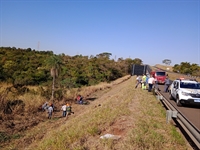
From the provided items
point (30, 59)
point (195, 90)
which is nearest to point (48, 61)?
point (195, 90)

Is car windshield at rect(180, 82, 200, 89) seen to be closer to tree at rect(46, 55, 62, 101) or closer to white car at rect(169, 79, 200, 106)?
white car at rect(169, 79, 200, 106)

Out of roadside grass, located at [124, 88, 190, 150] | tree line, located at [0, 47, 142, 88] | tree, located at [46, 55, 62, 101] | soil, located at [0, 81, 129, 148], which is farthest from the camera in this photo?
tree line, located at [0, 47, 142, 88]

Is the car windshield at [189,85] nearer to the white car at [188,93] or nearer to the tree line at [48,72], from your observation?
the white car at [188,93]

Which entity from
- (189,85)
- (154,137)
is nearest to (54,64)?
(189,85)

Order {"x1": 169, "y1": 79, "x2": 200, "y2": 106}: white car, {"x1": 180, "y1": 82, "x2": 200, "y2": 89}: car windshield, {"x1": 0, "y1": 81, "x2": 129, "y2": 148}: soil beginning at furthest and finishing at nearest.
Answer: {"x1": 180, "y1": 82, "x2": 200, "y2": 89}: car windshield < {"x1": 169, "y1": 79, "x2": 200, "y2": 106}: white car < {"x1": 0, "y1": 81, "x2": 129, "y2": 148}: soil

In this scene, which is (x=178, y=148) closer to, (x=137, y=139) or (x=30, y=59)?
(x=137, y=139)

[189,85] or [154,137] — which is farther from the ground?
[189,85]

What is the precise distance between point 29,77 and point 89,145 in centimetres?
4063

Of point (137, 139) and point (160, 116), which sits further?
point (160, 116)

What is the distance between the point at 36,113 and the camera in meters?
21.0

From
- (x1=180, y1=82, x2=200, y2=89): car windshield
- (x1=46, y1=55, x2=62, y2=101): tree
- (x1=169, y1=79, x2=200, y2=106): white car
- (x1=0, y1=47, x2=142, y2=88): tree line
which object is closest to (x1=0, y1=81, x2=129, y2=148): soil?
(x1=169, y1=79, x2=200, y2=106): white car

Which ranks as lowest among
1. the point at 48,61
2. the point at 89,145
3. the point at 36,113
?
the point at 36,113

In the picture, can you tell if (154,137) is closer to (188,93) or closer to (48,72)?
(188,93)

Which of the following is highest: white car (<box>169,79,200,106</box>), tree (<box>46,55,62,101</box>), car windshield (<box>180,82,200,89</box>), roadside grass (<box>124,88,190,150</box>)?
tree (<box>46,55,62,101</box>)
